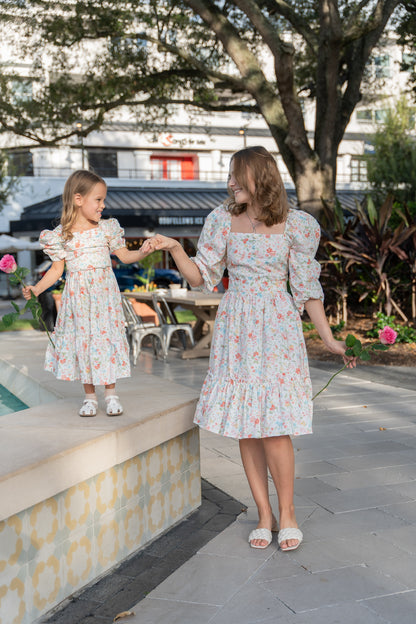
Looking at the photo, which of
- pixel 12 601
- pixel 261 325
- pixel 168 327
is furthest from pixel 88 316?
pixel 168 327

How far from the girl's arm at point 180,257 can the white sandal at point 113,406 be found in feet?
2.25

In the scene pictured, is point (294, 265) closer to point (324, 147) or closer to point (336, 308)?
point (336, 308)

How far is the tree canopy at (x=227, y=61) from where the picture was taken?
11016 mm

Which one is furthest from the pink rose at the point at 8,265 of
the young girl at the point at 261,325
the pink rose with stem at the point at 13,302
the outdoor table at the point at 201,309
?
the outdoor table at the point at 201,309

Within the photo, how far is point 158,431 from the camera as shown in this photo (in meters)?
3.26

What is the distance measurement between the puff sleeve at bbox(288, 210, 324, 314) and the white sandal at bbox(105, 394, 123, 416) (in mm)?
988

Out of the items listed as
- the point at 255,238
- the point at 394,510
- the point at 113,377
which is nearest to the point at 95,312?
the point at 113,377

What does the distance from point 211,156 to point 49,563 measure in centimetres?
4302

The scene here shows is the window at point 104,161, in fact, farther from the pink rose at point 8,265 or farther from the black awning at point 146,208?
the pink rose at point 8,265

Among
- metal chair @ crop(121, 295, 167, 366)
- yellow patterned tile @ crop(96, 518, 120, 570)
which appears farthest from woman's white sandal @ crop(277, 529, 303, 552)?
metal chair @ crop(121, 295, 167, 366)

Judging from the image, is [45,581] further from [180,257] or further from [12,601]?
[180,257]

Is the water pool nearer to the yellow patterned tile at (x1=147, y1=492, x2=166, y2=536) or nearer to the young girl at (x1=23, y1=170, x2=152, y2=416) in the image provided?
the young girl at (x1=23, y1=170, x2=152, y2=416)

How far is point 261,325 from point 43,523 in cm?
122

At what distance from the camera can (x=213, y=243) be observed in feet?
10.6
